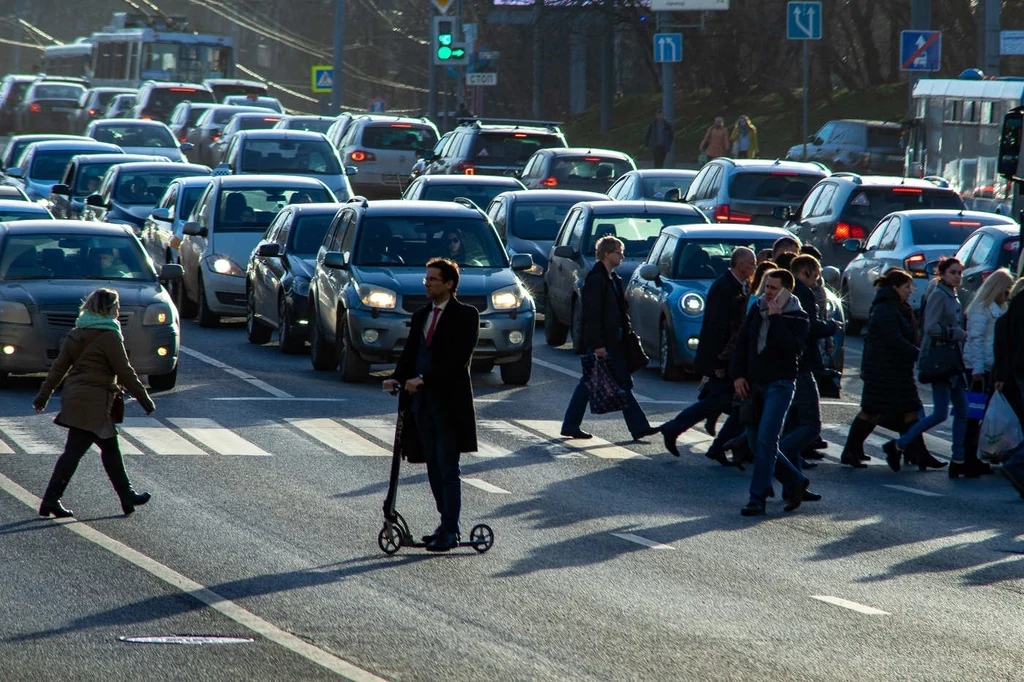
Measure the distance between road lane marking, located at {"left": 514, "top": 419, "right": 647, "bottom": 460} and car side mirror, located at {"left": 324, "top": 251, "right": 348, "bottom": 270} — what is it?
10.3ft

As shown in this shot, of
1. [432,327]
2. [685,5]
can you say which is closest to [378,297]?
[432,327]

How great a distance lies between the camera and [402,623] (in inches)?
349

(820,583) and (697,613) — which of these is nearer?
(697,613)

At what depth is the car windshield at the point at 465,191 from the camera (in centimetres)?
2756

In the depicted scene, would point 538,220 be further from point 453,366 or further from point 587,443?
point 453,366

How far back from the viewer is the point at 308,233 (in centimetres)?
2197

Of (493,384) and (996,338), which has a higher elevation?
(996,338)

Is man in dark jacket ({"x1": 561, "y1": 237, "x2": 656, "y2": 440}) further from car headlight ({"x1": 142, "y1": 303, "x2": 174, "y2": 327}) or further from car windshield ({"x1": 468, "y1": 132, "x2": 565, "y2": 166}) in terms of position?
car windshield ({"x1": 468, "y1": 132, "x2": 565, "y2": 166})

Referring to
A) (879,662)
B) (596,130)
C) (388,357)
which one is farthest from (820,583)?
(596,130)

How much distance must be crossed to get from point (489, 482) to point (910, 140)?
2329 cm

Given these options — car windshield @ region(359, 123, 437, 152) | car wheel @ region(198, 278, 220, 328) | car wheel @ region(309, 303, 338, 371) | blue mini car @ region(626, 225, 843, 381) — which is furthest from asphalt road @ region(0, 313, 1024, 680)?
car windshield @ region(359, 123, 437, 152)

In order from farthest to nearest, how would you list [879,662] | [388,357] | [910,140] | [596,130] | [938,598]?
[596,130]
[910,140]
[388,357]
[938,598]
[879,662]

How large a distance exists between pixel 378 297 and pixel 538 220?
22.8 ft

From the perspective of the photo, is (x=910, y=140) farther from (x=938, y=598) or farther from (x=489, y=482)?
(x=938, y=598)
